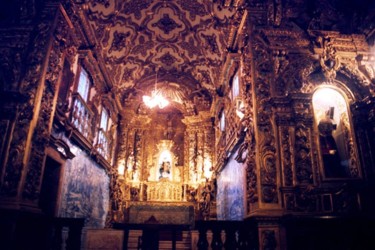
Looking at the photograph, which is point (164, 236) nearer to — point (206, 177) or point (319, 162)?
point (206, 177)

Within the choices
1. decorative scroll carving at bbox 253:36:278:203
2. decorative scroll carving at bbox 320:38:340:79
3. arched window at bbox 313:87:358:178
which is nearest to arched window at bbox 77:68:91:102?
decorative scroll carving at bbox 253:36:278:203

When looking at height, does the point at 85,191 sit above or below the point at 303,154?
below

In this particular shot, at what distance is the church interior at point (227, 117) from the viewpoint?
622 cm

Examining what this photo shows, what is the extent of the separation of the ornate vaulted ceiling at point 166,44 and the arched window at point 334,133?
3624mm

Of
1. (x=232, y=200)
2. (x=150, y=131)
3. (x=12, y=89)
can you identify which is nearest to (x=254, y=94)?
(x=232, y=200)

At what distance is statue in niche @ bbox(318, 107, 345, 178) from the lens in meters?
7.48

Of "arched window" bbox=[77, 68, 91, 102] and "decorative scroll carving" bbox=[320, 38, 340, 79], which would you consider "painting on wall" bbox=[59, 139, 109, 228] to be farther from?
"decorative scroll carving" bbox=[320, 38, 340, 79]

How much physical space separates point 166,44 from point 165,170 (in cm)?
667

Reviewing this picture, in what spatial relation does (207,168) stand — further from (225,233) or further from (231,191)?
(225,233)

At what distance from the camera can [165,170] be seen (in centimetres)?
1600

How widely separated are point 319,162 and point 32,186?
6.75m

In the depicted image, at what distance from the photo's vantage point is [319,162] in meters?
7.20

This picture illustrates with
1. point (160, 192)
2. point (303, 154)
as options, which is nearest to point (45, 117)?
point (303, 154)

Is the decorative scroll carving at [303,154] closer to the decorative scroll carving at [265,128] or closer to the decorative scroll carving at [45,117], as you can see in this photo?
the decorative scroll carving at [265,128]
